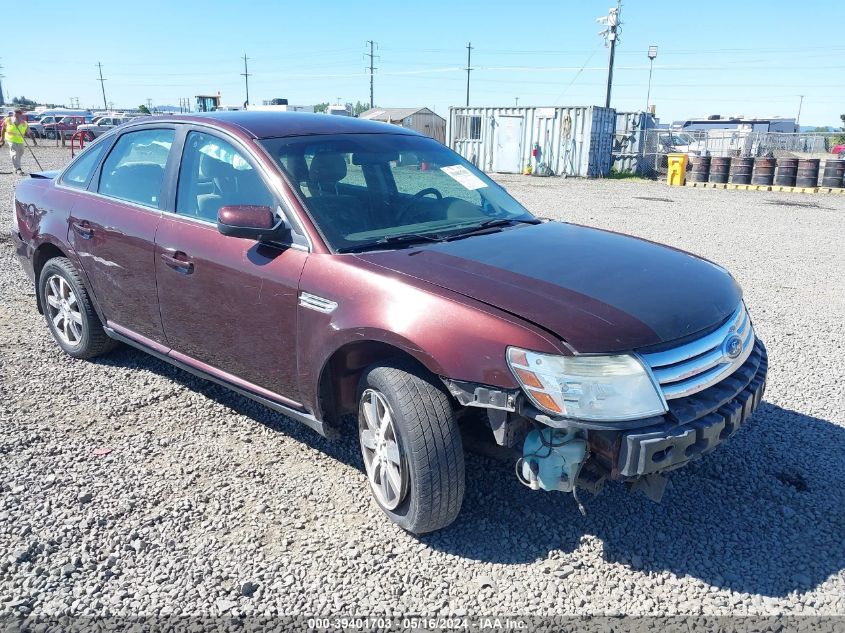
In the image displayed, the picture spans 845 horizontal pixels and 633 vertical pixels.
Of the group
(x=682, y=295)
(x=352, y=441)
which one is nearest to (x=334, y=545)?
(x=352, y=441)

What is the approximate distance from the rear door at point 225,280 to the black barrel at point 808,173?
2149 centimetres

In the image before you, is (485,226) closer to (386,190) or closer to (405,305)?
(386,190)

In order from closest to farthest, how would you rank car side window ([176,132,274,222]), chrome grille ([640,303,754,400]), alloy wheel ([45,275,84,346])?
chrome grille ([640,303,754,400]) → car side window ([176,132,274,222]) → alloy wheel ([45,275,84,346])

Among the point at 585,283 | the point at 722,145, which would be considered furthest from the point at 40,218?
the point at 722,145

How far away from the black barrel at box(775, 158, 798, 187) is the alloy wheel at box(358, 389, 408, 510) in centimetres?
2192

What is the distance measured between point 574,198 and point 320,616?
651 inches

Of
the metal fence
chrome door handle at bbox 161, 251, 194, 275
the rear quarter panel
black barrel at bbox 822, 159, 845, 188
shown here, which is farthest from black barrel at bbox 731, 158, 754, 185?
chrome door handle at bbox 161, 251, 194, 275

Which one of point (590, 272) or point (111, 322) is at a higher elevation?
point (590, 272)

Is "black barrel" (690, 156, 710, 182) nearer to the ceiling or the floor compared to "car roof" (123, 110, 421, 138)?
nearer to the floor

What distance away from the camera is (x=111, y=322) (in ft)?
14.9

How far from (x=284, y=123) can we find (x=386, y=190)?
735mm

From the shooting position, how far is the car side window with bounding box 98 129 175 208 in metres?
4.10

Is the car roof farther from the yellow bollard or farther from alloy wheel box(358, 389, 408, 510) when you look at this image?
the yellow bollard

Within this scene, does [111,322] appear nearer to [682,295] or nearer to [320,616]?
[320,616]
